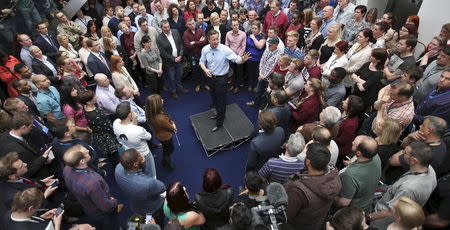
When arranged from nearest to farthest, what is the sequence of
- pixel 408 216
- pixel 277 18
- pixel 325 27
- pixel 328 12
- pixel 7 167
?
1. pixel 408 216
2. pixel 7 167
3. pixel 328 12
4. pixel 325 27
5. pixel 277 18

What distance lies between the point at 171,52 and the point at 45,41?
98.8 inches

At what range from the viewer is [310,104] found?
12.7ft

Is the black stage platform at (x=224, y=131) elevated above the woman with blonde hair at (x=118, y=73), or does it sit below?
below

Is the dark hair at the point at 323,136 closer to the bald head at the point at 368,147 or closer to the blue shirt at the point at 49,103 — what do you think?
the bald head at the point at 368,147

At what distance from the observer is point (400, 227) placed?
2117mm

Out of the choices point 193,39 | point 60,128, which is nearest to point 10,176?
point 60,128

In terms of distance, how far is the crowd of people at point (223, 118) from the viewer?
2506mm

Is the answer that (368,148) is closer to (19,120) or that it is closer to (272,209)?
(272,209)

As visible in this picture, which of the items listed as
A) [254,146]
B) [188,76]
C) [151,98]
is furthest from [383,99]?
[188,76]

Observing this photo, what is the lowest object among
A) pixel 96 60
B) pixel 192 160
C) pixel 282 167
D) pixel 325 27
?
pixel 192 160

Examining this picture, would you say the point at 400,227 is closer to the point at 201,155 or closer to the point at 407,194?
the point at 407,194

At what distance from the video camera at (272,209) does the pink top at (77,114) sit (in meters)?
3.05

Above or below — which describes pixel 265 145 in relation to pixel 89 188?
above

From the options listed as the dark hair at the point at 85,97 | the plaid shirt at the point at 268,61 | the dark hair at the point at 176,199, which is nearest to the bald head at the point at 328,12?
the plaid shirt at the point at 268,61
